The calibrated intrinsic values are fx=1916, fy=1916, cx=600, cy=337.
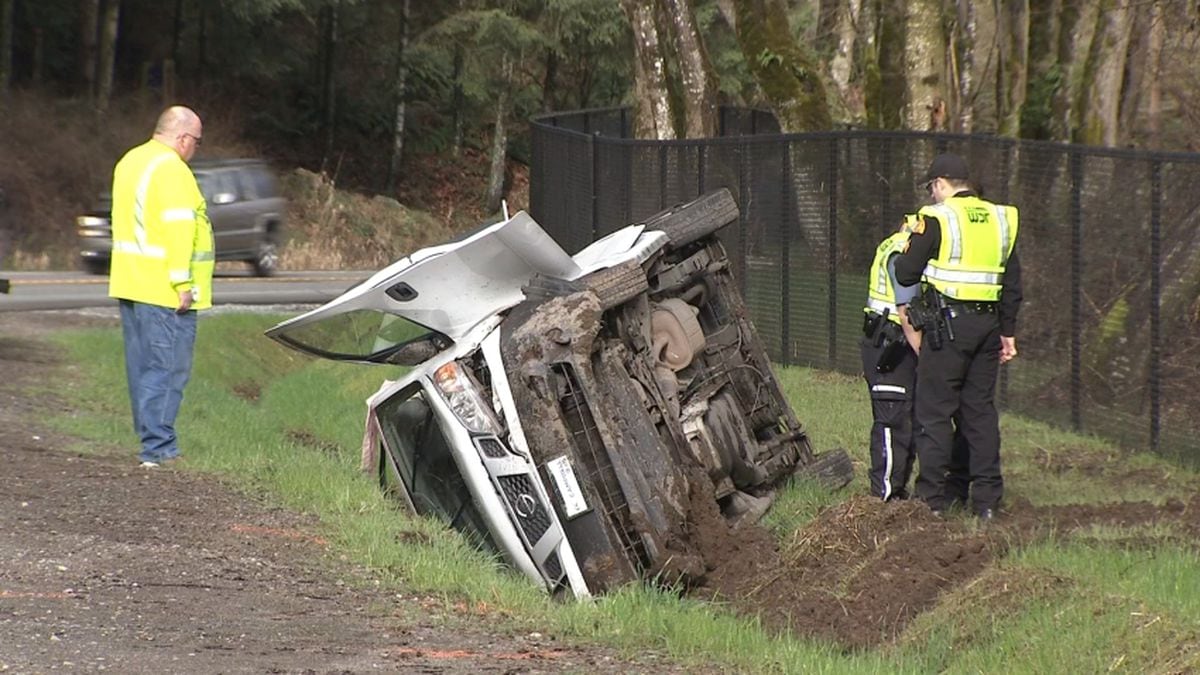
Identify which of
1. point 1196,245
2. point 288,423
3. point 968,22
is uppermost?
point 968,22

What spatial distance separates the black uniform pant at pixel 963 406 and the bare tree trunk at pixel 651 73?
16159 millimetres

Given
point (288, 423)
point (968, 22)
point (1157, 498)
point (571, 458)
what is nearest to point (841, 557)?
point (571, 458)

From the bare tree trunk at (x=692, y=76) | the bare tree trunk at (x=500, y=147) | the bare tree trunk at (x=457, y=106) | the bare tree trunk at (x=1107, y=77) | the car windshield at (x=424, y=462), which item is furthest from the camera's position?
the bare tree trunk at (x=457, y=106)

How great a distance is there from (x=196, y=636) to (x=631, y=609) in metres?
1.89

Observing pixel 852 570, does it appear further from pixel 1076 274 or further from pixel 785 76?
pixel 785 76

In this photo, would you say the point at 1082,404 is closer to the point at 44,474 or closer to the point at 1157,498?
the point at 1157,498

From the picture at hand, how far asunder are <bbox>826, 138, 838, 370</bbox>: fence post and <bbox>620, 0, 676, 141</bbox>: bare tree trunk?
8.99 m

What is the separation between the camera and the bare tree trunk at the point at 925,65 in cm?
2080

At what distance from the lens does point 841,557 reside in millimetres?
9008

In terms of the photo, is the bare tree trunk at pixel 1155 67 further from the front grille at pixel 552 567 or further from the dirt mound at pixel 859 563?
the front grille at pixel 552 567

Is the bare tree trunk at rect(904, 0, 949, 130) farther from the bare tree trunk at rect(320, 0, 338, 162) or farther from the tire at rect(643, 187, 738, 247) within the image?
the bare tree trunk at rect(320, 0, 338, 162)

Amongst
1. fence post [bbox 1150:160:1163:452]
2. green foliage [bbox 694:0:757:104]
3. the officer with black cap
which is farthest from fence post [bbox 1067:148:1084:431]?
green foliage [bbox 694:0:757:104]

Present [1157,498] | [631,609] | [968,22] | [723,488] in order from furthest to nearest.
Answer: [968,22] → [1157,498] → [723,488] → [631,609]

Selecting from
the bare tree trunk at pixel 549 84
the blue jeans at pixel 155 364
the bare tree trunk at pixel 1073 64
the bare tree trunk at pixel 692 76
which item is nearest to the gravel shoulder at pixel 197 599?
the blue jeans at pixel 155 364
